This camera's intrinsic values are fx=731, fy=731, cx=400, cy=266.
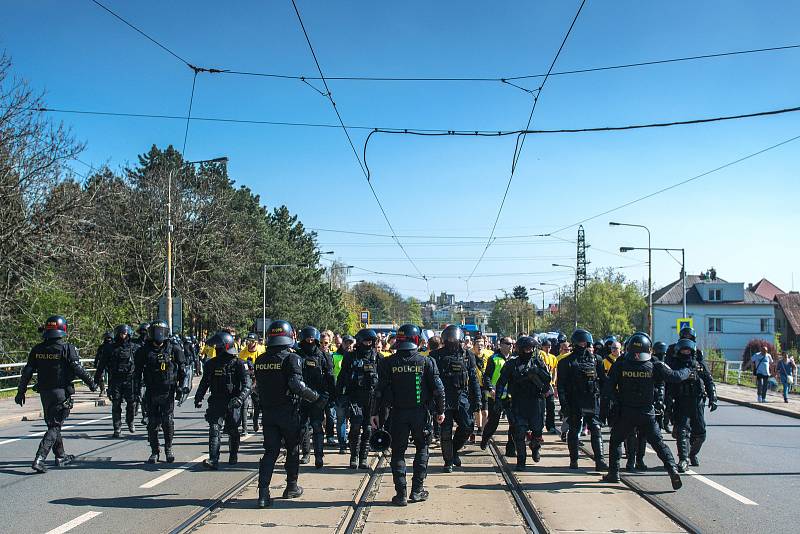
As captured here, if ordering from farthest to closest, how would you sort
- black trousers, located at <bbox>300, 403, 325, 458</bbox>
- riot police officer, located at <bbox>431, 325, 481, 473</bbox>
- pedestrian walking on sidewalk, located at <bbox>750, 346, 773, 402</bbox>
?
pedestrian walking on sidewalk, located at <bbox>750, 346, 773, 402</bbox> < riot police officer, located at <bbox>431, 325, 481, 473</bbox> < black trousers, located at <bbox>300, 403, 325, 458</bbox>

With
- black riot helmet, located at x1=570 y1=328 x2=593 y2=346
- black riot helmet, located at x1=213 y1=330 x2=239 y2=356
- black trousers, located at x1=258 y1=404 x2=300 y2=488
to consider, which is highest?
black riot helmet, located at x1=570 y1=328 x2=593 y2=346

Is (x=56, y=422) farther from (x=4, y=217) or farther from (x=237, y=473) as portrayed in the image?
(x=4, y=217)

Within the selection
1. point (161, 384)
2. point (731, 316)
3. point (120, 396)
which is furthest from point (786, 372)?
point (731, 316)

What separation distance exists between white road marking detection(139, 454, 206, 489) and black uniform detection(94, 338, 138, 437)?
2617mm

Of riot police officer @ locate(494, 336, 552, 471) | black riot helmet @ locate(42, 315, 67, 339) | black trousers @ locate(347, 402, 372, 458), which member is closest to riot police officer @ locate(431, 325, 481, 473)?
riot police officer @ locate(494, 336, 552, 471)

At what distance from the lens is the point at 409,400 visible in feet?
24.9

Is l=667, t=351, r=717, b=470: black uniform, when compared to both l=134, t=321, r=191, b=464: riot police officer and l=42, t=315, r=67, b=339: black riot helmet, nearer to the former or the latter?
l=134, t=321, r=191, b=464: riot police officer

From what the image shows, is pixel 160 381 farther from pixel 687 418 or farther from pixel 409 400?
pixel 687 418

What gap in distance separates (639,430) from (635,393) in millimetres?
449

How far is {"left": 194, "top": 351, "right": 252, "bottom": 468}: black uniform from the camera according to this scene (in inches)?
370

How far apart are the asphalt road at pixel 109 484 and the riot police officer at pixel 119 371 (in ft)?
1.45

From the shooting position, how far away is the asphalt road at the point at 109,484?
670cm

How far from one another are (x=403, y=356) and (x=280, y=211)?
66.1 metres

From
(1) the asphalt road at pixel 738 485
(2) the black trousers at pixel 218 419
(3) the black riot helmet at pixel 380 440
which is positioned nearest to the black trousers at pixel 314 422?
(3) the black riot helmet at pixel 380 440
